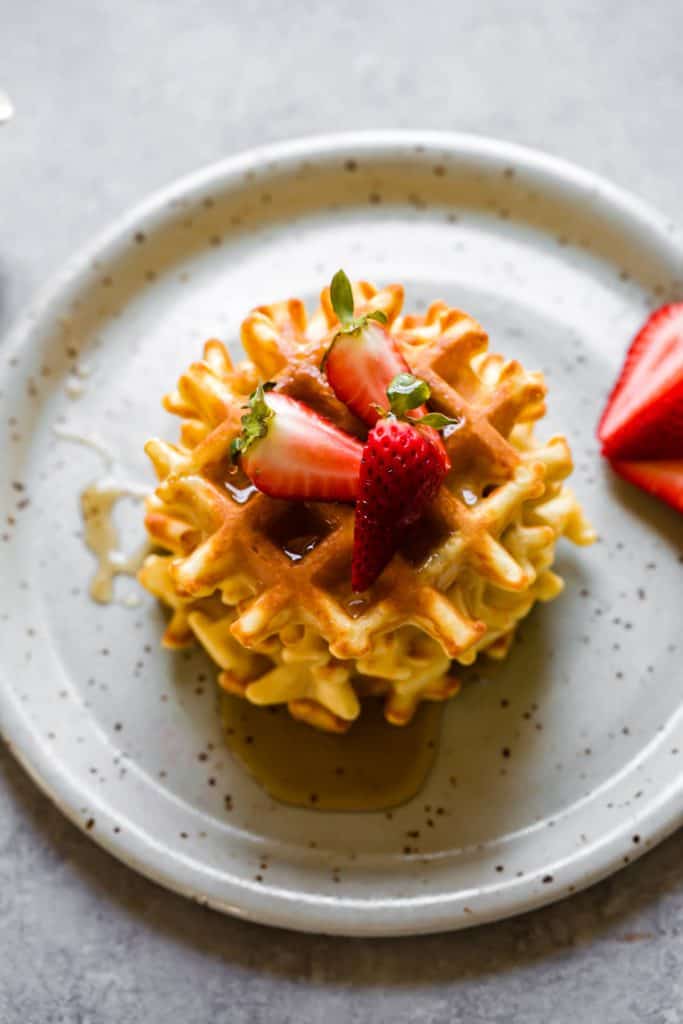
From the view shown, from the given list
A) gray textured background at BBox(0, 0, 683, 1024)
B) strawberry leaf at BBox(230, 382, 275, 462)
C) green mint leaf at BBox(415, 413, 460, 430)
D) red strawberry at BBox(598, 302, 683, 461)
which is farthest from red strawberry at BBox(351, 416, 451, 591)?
gray textured background at BBox(0, 0, 683, 1024)

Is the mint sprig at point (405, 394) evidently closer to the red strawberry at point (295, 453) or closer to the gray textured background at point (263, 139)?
the red strawberry at point (295, 453)

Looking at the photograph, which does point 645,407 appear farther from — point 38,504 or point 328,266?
point 38,504

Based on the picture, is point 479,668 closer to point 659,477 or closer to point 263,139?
point 659,477

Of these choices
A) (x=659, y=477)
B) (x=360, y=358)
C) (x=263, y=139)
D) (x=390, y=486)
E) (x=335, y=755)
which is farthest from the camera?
(x=263, y=139)

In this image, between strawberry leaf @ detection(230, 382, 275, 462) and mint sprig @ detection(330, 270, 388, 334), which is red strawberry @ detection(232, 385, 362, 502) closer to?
strawberry leaf @ detection(230, 382, 275, 462)

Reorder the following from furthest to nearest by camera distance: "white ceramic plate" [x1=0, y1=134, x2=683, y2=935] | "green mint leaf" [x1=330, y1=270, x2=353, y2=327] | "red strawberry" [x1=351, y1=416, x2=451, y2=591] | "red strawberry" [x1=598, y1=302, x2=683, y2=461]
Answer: "red strawberry" [x1=598, y1=302, x2=683, y2=461] → "white ceramic plate" [x1=0, y1=134, x2=683, y2=935] → "green mint leaf" [x1=330, y1=270, x2=353, y2=327] → "red strawberry" [x1=351, y1=416, x2=451, y2=591]

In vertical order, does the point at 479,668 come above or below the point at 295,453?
below

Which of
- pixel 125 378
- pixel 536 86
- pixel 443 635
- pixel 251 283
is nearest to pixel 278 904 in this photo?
pixel 443 635

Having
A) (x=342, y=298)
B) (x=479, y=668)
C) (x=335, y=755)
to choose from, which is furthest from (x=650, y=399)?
(x=335, y=755)
